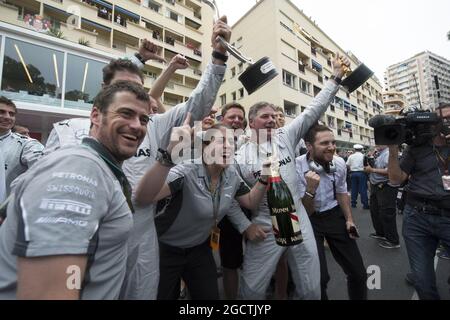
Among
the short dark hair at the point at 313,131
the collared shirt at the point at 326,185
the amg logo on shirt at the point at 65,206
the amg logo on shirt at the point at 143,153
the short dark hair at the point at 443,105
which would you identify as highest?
the short dark hair at the point at 443,105

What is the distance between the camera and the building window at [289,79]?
76.9 ft

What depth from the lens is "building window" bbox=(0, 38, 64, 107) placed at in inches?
318

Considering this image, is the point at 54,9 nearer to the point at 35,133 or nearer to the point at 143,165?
the point at 35,133

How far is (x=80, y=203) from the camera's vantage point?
2.56 feet

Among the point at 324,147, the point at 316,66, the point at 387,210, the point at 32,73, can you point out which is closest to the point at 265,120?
the point at 324,147

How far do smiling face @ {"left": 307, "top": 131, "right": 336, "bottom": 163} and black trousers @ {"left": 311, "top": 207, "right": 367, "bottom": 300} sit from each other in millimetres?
576

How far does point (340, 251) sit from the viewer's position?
97.0 inches

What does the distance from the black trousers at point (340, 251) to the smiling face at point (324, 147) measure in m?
0.58

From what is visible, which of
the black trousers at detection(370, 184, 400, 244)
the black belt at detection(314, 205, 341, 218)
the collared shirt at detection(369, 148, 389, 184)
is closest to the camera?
the black belt at detection(314, 205, 341, 218)

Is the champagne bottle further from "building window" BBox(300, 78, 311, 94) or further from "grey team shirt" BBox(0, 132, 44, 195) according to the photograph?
"building window" BBox(300, 78, 311, 94)

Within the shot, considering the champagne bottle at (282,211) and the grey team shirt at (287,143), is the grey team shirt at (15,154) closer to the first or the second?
the grey team shirt at (287,143)

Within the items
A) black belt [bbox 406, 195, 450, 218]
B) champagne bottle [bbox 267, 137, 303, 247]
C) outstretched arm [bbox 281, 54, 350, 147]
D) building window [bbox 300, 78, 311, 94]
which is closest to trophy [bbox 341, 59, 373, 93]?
outstretched arm [bbox 281, 54, 350, 147]

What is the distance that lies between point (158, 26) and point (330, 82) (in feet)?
88.6

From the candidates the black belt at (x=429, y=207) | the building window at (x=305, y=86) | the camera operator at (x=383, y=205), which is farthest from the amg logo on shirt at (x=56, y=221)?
the building window at (x=305, y=86)
